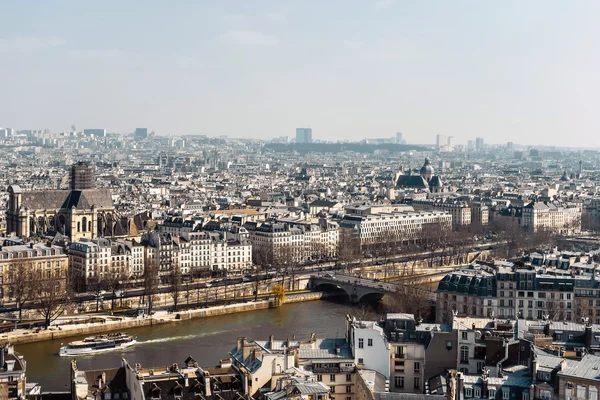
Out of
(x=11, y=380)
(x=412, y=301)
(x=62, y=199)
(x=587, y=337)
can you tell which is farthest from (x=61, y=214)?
(x=587, y=337)

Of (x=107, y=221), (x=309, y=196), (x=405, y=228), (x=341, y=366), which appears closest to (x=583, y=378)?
(x=341, y=366)

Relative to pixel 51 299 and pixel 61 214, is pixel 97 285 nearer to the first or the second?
pixel 51 299

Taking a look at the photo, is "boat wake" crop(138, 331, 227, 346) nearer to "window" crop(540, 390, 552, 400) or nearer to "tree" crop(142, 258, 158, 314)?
"tree" crop(142, 258, 158, 314)

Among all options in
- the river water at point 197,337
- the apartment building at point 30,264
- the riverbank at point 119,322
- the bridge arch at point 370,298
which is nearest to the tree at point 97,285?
the apartment building at point 30,264

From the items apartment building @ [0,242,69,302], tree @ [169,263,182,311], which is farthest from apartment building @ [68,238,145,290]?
tree @ [169,263,182,311]

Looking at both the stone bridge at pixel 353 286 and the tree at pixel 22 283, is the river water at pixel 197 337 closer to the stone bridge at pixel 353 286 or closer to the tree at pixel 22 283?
the stone bridge at pixel 353 286

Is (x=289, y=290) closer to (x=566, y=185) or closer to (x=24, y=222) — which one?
(x=24, y=222)
